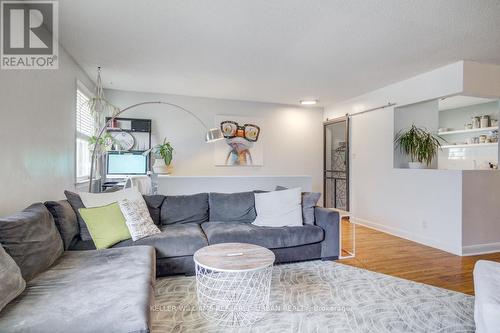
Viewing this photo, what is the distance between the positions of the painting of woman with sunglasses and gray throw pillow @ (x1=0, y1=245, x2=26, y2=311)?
443 centimetres

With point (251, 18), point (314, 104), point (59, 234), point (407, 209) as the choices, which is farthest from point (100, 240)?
point (314, 104)

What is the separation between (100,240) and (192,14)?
2.15m

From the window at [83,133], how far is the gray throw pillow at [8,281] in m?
2.71

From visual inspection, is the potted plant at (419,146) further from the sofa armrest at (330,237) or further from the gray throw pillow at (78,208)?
the gray throw pillow at (78,208)

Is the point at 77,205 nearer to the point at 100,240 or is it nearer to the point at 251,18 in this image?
the point at 100,240

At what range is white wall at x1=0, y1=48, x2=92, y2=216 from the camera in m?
2.20

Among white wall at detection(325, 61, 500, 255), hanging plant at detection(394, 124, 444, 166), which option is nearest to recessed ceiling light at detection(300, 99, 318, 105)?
white wall at detection(325, 61, 500, 255)

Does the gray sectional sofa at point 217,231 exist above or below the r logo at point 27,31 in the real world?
below

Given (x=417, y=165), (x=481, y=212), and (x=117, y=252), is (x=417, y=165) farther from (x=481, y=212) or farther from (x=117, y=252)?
(x=117, y=252)

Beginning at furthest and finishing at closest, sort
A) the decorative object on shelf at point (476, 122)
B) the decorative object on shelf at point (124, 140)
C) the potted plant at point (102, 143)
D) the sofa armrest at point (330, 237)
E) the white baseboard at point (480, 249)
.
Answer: the decorative object on shelf at point (476, 122), the decorative object on shelf at point (124, 140), the potted plant at point (102, 143), the white baseboard at point (480, 249), the sofa armrest at point (330, 237)

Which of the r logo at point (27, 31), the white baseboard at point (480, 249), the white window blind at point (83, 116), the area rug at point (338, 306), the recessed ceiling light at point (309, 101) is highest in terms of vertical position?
the recessed ceiling light at point (309, 101)

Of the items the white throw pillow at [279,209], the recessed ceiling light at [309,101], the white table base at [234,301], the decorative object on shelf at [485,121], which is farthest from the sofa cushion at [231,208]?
the decorative object on shelf at [485,121]

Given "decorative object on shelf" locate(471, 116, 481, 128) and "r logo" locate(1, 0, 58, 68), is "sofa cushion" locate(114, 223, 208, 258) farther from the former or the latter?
"decorative object on shelf" locate(471, 116, 481, 128)

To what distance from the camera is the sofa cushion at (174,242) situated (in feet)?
8.78
